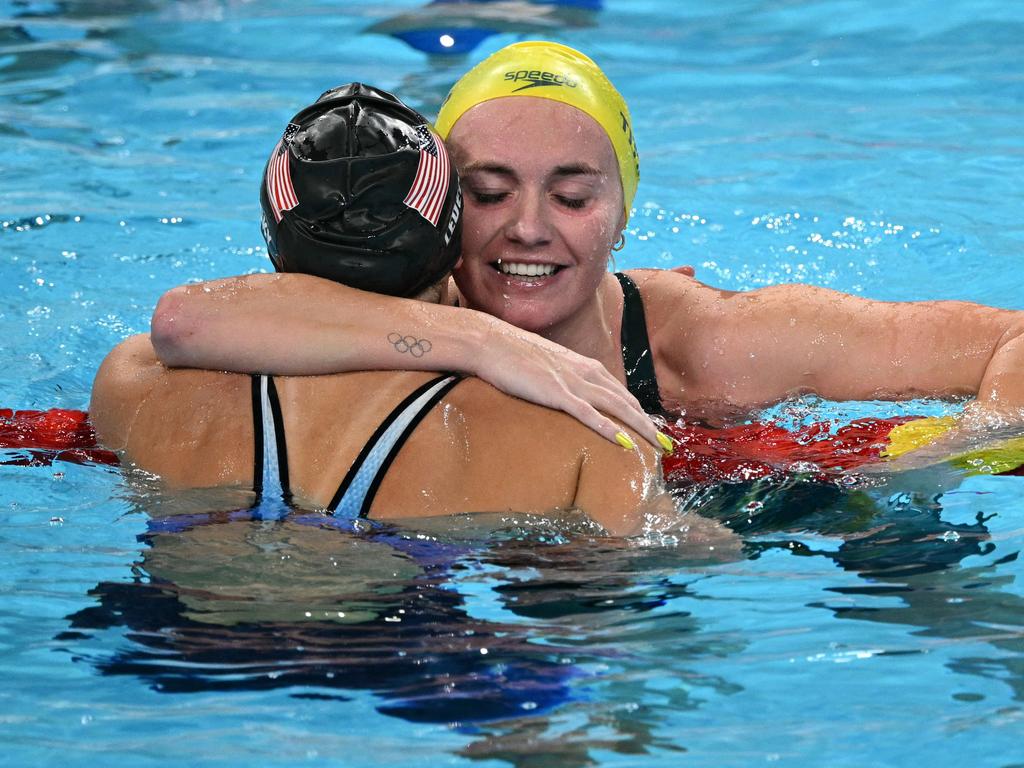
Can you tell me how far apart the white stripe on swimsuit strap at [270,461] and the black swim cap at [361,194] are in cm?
43

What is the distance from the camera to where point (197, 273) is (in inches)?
279

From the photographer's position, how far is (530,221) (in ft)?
→ 13.1

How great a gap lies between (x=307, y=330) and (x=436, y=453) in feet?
1.41

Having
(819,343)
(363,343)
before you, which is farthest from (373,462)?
(819,343)

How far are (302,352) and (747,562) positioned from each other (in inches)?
47.9

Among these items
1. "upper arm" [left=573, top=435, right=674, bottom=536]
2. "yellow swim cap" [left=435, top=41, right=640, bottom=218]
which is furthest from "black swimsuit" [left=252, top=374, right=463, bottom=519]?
"yellow swim cap" [left=435, top=41, right=640, bottom=218]

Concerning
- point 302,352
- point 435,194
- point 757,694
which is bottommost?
point 757,694

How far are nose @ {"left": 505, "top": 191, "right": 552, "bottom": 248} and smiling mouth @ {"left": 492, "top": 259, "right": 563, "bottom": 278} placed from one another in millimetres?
89

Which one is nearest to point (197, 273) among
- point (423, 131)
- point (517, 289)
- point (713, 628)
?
point (517, 289)

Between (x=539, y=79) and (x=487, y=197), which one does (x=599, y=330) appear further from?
(x=539, y=79)

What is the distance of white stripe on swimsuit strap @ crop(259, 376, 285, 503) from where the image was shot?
319 cm

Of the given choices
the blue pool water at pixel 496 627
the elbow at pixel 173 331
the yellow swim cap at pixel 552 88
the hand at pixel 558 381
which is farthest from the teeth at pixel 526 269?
the elbow at pixel 173 331

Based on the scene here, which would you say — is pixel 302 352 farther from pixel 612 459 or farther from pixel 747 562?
pixel 747 562

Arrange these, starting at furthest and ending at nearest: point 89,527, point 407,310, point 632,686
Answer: point 89,527 < point 407,310 < point 632,686
